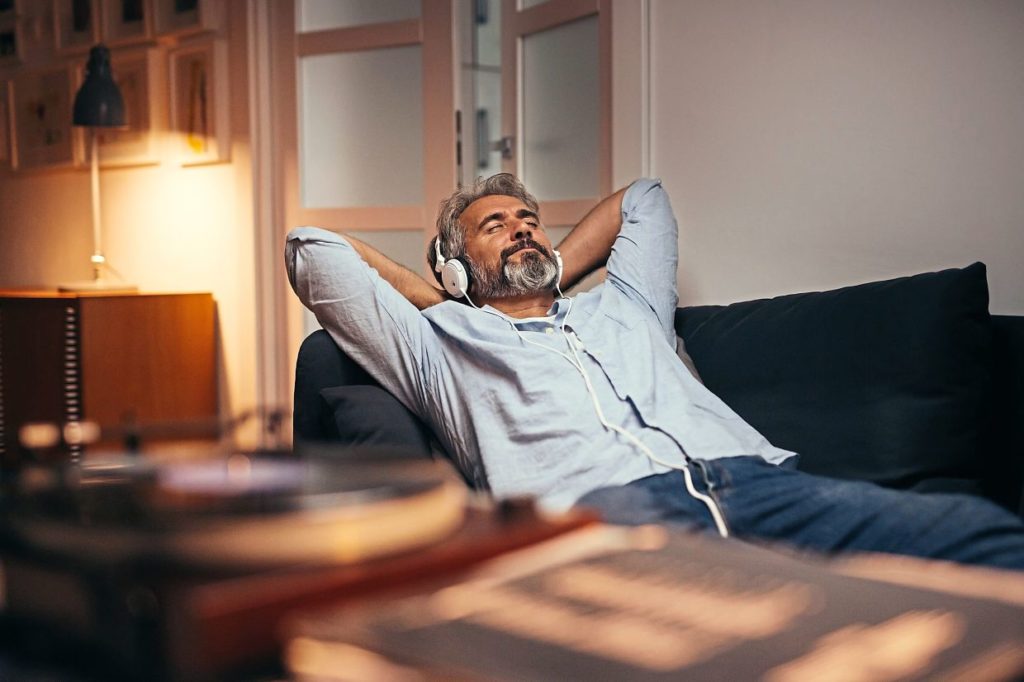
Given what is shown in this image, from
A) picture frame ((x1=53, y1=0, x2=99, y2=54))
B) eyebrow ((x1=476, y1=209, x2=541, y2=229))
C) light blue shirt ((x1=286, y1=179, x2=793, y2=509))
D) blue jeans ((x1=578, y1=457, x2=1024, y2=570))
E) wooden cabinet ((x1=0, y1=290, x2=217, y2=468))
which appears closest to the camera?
blue jeans ((x1=578, y1=457, x2=1024, y2=570))

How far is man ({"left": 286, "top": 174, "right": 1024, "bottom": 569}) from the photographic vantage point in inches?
59.9

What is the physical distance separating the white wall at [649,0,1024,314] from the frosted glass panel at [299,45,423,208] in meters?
1.07

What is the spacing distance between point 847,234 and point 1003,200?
33 centimetres

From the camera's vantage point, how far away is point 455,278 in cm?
218

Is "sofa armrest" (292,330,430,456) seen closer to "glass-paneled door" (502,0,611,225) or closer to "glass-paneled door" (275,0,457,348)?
"glass-paneled door" (502,0,611,225)

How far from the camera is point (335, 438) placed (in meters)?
1.92

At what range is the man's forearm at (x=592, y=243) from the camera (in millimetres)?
2291

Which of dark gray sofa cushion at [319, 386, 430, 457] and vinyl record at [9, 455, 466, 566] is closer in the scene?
vinyl record at [9, 455, 466, 566]

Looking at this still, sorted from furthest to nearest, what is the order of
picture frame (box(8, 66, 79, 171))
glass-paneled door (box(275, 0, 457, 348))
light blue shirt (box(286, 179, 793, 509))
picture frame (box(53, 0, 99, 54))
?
picture frame (box(8, 66, 79, 171)) < picture frame (box(53, 0, 99, 54)) < glass-paneled door (box(275, 0, 457, 348)) < light blue shirt (box(286, 179, 793, 509))

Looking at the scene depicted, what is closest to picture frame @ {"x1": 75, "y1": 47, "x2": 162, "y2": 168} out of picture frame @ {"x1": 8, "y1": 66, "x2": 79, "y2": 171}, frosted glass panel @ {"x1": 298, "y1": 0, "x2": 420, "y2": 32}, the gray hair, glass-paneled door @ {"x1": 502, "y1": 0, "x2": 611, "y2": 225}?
picture frame @ {"x1": 8, "y1": 66, "x2": 79, "y2": 171}

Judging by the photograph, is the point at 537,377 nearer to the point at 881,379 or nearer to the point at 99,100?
the point at 881,379

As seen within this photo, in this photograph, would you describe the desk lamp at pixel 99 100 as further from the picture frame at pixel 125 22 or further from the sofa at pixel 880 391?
the sofa at pixel 880 391

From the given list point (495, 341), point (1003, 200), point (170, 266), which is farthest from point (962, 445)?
point (170, 266)

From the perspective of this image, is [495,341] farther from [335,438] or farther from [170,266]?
[170,266]
